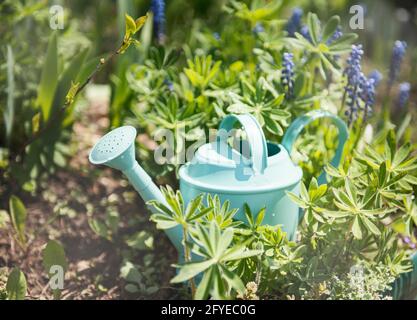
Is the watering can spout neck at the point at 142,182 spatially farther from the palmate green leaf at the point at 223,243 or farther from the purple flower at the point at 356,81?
the purple flower at the point at 356,81

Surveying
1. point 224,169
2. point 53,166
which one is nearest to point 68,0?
point 53,166

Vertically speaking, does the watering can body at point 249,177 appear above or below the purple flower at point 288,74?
below

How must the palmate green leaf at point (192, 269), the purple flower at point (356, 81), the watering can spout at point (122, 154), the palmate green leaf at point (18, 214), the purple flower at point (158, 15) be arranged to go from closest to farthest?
the palmate green leaf at point (192, 269), the watering can spout at point (122, 154), the purple flower at point (356, 81), the palmate green leaf at point (18, 214), the purple flower at point (158, 15)

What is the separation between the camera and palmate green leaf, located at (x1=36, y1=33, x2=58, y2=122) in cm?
178

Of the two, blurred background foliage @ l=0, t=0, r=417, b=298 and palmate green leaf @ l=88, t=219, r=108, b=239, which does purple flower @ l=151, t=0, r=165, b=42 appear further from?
palmate green leaf @ l=88, t=219, r=108, b=239

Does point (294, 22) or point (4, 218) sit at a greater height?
point (294, 22)

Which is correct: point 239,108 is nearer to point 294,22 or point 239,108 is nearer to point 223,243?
point 223,243

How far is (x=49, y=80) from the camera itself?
1.82 metres

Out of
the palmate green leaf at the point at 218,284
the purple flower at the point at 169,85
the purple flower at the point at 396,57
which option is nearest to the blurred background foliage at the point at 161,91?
the purple flower at the point at 169,85

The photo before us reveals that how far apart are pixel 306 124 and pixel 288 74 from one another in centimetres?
18

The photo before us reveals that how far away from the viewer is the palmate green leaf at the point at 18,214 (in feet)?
5.40

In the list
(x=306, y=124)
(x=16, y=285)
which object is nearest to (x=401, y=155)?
(x=306, y=124)

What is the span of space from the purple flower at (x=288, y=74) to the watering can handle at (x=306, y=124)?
0.15 m

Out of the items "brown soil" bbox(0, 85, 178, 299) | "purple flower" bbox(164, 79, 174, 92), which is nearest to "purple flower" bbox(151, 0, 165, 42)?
"purple flower" bbox(164, 79, 174, 92)
